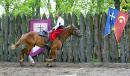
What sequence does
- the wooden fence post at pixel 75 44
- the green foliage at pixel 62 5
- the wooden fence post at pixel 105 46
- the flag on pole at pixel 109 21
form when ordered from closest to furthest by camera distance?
the flag on pole at pixel 109 21
the wooden fence post at pixel 105 46
the wooden fence post at pixel 75 44
the green foliage at pixel 62 5

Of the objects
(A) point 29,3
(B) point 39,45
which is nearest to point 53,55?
(B) point 39,45

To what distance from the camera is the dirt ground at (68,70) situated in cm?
1383

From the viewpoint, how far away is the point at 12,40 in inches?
733

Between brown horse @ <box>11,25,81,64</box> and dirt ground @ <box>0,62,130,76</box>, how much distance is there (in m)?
0.52

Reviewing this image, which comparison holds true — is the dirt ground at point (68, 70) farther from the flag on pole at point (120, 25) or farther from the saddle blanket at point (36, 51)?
the flag on pole at point (120, 25)

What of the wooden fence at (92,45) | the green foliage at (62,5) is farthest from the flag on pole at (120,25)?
the green foliage at (62,5)

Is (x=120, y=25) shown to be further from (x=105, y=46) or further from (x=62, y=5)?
(x=62, y=5)

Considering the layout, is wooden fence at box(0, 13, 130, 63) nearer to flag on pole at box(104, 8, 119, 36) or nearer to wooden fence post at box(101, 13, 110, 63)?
wooden fence post at box(101, 13, 110, 63)

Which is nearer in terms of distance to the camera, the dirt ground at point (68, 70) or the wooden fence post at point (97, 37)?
the dirt ground at point (68, 70)

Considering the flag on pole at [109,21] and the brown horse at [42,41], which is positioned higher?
the flag on pole at [109,21]

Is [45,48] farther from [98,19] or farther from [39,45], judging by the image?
[98,19]

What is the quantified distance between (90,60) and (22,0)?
16140mm

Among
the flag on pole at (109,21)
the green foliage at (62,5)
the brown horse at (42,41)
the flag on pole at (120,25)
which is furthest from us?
the green foliage at (62,5)

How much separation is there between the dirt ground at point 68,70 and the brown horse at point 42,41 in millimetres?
515
